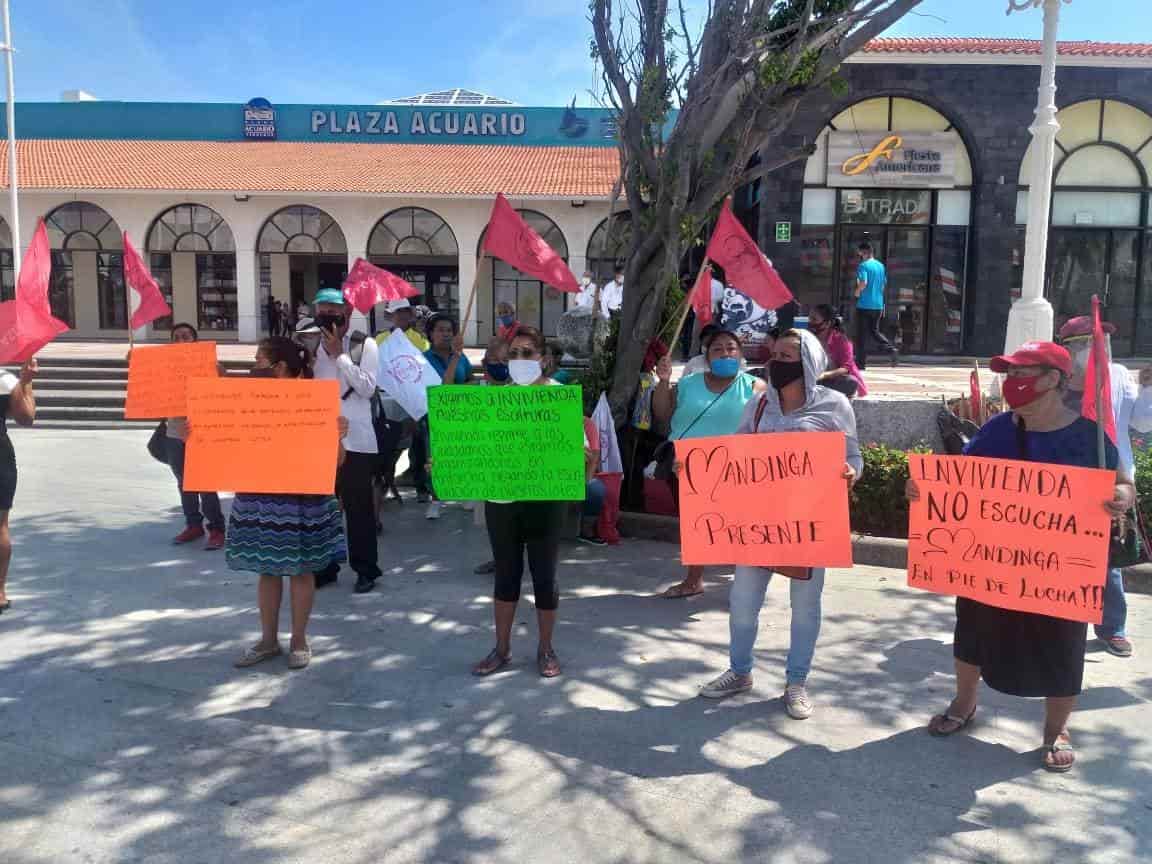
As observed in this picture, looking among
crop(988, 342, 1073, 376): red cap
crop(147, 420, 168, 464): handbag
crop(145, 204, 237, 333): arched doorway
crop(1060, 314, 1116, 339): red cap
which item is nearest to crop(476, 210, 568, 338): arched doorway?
crop(145, 204, 237, 333): arched doorway

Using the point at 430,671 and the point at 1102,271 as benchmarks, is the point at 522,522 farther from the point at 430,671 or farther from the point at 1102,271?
the point at 1102,271

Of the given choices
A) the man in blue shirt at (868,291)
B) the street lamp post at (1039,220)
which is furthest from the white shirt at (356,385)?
the man in blue shirt at (868,291)

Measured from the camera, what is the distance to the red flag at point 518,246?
655 cm

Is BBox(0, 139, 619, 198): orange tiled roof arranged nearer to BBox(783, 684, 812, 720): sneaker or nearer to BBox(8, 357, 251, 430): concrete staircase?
BBox(8, 357, 251, 430): concrete staircase

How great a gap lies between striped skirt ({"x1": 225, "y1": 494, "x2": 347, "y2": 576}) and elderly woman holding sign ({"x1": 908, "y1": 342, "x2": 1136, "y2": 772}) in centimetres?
279

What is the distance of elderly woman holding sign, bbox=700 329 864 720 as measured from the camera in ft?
13.4

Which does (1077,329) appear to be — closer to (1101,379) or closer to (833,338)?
(1101,379)

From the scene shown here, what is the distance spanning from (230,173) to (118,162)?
3.59 m

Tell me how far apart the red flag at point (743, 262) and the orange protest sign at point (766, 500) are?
111 inches

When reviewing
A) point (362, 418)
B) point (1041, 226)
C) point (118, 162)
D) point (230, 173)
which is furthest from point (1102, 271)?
point (118, 162)

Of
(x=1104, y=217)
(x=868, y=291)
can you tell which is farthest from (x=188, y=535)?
(x=1104, y=217)

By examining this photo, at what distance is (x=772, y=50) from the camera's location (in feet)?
21.9

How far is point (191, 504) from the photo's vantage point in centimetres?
709

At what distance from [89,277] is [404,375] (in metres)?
23.5
